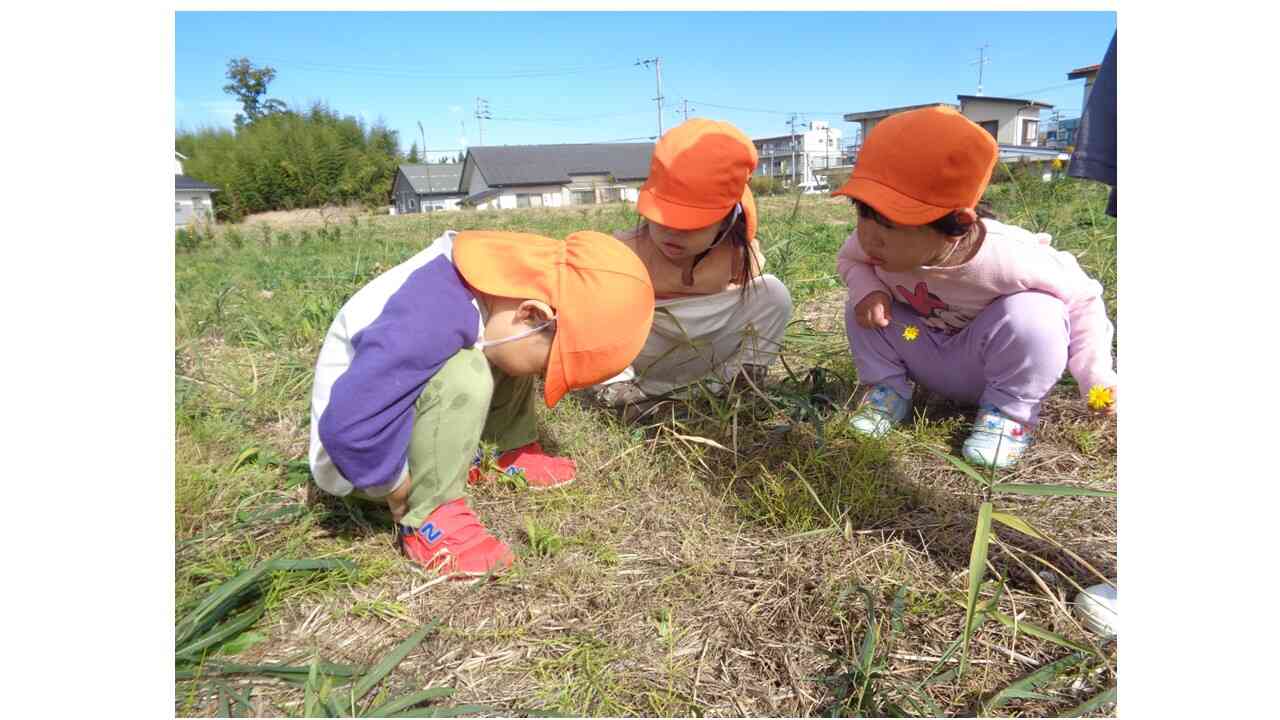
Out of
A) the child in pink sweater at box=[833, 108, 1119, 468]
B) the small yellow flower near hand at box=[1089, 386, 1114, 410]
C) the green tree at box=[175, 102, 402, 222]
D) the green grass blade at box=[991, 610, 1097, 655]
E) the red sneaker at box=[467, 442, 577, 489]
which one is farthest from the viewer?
the green tree at box=[175, 102, 402, 222]

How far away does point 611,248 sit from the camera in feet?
4.42

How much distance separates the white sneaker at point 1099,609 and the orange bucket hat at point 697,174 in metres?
1.14

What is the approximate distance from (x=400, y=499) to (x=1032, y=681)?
3.76 feet

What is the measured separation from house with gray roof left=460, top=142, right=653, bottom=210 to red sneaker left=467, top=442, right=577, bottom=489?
36.0 metres

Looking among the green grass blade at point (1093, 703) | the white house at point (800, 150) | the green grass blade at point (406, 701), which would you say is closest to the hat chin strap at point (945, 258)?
the green grass blade at point (1093, 703)

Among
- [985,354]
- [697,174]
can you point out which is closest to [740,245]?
[697,174]

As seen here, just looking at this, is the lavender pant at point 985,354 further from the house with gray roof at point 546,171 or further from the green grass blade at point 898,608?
the house with gray roof at point 546,171

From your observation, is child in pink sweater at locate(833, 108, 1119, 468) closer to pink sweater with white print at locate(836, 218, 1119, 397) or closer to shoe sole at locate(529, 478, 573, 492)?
pink sweater with white print at locate(836, 218, 1119, 397)

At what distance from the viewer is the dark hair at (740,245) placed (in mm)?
1962

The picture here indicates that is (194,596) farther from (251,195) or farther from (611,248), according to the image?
(251,195)

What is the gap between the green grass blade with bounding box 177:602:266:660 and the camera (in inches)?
41.4

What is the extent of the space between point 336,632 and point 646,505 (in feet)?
2.23

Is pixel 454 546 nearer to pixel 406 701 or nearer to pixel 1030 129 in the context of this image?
pixel 406 701

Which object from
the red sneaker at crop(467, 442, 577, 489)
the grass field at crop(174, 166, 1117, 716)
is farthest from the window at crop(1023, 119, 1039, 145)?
the red sneaker at crop(467, 442, 577, 489)
